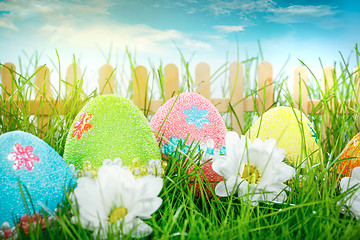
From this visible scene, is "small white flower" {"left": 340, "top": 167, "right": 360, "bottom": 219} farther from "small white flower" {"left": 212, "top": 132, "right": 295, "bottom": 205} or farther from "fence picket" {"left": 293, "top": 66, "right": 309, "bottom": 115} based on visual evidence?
"fence picket" {"left": 293, "top": 66, "right": 309, "bottom": 115}

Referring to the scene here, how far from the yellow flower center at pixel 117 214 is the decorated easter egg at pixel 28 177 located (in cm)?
12

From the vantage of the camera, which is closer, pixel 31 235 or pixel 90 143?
pixel 31 235

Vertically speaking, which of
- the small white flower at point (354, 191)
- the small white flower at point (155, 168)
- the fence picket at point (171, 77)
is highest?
the fence picket at point (171, 77)

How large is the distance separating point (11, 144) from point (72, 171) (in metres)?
0.14

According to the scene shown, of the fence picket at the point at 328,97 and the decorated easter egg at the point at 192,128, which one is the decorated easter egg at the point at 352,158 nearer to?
the fence picket at the point at 328,97

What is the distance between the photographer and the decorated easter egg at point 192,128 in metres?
0.96

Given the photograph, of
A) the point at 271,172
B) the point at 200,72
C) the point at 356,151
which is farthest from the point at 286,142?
the point at 200,72

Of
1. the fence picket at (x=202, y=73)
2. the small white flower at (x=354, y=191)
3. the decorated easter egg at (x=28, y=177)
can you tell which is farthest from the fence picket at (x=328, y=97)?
the decorated easter egg at (x=28, y=177)

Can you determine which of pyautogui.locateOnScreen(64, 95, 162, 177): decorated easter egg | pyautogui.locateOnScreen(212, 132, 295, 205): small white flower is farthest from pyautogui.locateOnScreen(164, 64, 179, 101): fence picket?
pyautogui.locateOnScreen(212, 132, 295, 205): small white flower

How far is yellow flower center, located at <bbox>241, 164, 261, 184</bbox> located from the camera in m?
0.78

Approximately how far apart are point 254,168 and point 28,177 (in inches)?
19.1

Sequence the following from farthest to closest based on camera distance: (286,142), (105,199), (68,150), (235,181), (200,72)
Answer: (200,72) → (286,142) → (68,150) → (235,181) → (105,199)

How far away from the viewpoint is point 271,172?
2.51 feet

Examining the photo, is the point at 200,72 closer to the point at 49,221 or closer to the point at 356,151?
the point at 356,151
